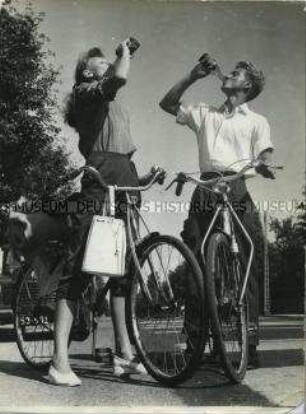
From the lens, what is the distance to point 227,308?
2445 millimetres

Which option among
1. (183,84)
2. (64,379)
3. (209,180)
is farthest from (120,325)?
(183,84)

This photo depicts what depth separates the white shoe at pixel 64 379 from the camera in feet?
8.27

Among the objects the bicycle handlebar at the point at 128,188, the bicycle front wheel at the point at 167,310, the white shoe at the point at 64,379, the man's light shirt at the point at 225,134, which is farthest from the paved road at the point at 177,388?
the man's light shirt at the point at 225,134

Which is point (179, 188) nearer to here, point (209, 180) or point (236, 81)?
point (209, 180)

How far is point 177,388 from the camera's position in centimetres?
241

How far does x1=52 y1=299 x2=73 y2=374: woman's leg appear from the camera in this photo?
8.44 feet

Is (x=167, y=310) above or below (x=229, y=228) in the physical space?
below

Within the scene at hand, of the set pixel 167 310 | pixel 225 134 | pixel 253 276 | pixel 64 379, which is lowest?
pixel 64 379

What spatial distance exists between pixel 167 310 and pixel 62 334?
0.58 meters

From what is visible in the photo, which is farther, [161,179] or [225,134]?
[225,134]

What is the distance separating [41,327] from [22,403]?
482mm

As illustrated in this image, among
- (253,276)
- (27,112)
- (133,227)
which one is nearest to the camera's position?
(133,227)

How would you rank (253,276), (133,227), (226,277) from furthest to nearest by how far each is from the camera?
(253,276), (133,227), (226,277)

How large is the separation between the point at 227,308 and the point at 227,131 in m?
1.04
